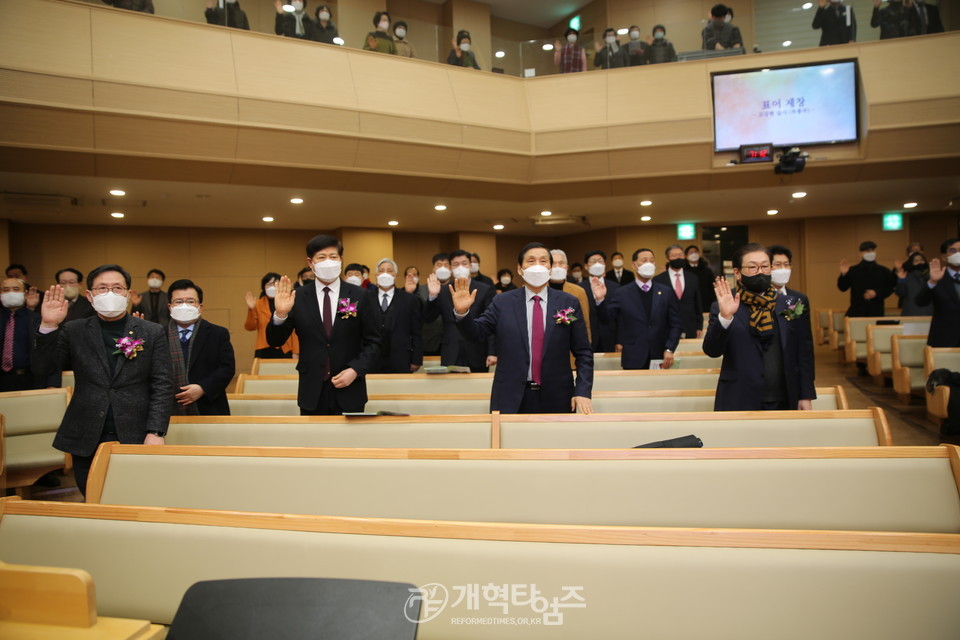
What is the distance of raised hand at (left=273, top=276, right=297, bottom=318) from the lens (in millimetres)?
3342

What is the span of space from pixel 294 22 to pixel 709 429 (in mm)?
8698

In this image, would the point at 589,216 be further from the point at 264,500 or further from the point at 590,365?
the point at 264,500

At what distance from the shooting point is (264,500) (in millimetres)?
2439

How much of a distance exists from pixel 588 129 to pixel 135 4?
658 centimetres

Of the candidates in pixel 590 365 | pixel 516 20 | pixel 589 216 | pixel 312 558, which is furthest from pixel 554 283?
pixel 516 20

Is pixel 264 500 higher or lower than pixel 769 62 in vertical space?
lower

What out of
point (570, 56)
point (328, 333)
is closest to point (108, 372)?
point (328, 333)

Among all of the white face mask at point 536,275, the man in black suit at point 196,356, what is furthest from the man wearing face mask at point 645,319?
the man in black suit at point 196,356

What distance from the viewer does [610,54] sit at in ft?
35.1

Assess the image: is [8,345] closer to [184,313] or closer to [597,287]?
[184,313]

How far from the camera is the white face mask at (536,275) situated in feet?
11.2

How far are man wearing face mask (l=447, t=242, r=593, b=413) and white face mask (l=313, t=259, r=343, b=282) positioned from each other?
703 mm

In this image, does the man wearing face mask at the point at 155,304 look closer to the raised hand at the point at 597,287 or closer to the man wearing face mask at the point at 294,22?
the man wearing face mask at the point at 294,22

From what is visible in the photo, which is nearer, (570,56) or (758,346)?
(758,346)
